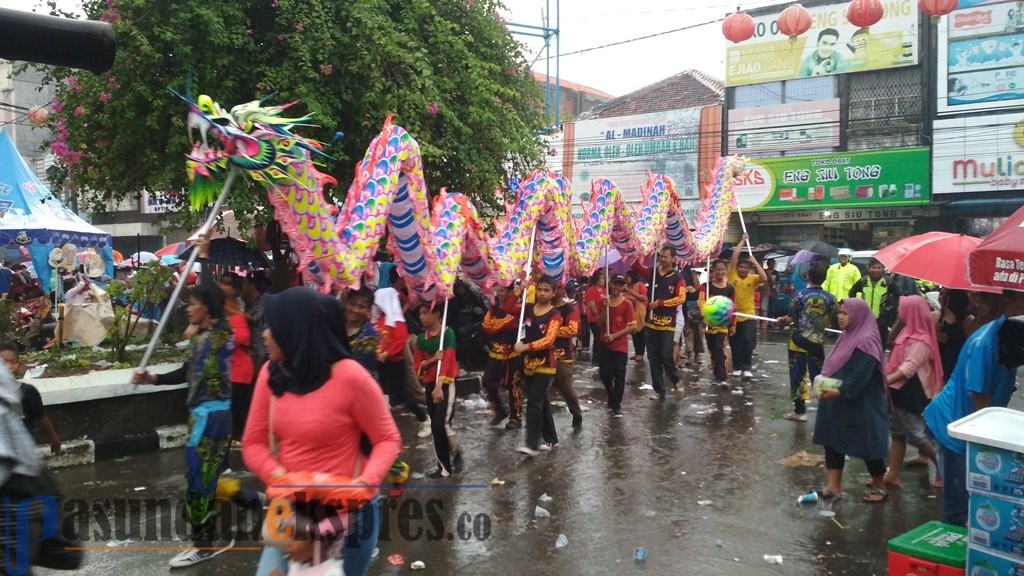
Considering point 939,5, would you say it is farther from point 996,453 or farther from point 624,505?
point 996,453

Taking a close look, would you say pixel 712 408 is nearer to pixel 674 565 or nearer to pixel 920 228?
pixel 674 565

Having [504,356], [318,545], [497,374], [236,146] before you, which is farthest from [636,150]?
[318,545]

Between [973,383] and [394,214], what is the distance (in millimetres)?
4845

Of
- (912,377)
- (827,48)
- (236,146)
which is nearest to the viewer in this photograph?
(236,146)

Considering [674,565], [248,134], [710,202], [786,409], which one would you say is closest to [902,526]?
[674,565]

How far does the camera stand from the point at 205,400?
15.7ft

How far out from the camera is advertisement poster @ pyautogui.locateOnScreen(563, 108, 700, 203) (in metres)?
27.0

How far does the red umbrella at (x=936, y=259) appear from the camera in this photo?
6.33 meters

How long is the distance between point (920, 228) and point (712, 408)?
16.9 metres

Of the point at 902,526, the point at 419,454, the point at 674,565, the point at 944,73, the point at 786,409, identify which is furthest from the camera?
the point at 944,73

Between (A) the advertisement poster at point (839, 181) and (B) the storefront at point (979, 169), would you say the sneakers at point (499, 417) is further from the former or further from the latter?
(B) the storefront at point (979, 169)

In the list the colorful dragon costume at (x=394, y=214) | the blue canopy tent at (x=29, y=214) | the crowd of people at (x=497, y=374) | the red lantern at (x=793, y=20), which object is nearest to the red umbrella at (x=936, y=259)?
the crowd of people at (x=497, y=374)

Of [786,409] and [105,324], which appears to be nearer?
[786,409]

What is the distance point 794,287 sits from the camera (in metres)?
19.0
